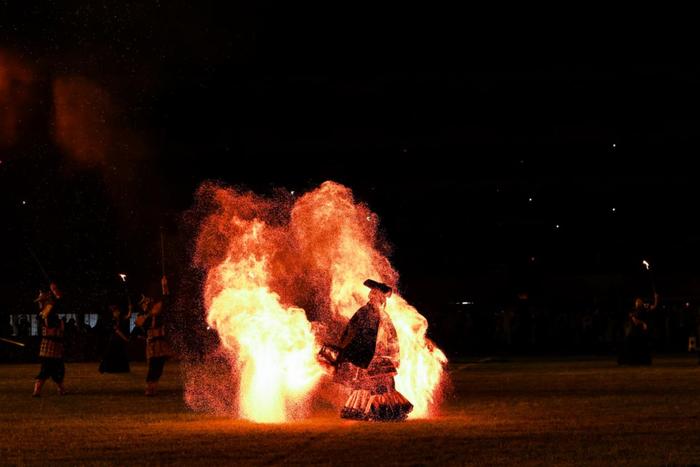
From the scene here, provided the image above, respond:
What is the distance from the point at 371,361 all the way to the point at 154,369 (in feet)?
22.7

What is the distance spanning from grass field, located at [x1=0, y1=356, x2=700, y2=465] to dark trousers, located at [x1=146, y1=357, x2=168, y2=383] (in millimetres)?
342

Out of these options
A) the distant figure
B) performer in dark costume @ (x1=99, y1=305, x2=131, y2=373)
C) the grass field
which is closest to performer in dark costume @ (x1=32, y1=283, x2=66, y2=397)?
the grass field

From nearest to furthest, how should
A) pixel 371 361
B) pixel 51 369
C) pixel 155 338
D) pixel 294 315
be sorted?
pixel 371 361 < pixel 294 315 < pixel 51 369 < pixel 155 338

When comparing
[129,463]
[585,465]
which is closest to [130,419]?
[129,463]

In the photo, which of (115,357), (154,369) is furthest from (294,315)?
(115,357)

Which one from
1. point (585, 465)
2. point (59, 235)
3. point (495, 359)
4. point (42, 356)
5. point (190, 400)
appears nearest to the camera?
point (585, 465)

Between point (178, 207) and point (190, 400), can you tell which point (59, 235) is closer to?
point (178, 207)

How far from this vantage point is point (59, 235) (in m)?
46.9

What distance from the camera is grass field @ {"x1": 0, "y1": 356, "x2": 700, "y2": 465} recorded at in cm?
1295

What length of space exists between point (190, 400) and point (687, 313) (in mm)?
28459

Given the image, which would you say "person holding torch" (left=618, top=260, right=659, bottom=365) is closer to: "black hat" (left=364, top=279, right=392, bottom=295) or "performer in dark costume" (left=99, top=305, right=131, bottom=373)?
"performer in dark costume" (left=99, top=305, right=131, bottom=373)

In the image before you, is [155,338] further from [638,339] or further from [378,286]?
[638,339]

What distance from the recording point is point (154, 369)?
2262 cm

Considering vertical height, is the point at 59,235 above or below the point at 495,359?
above
